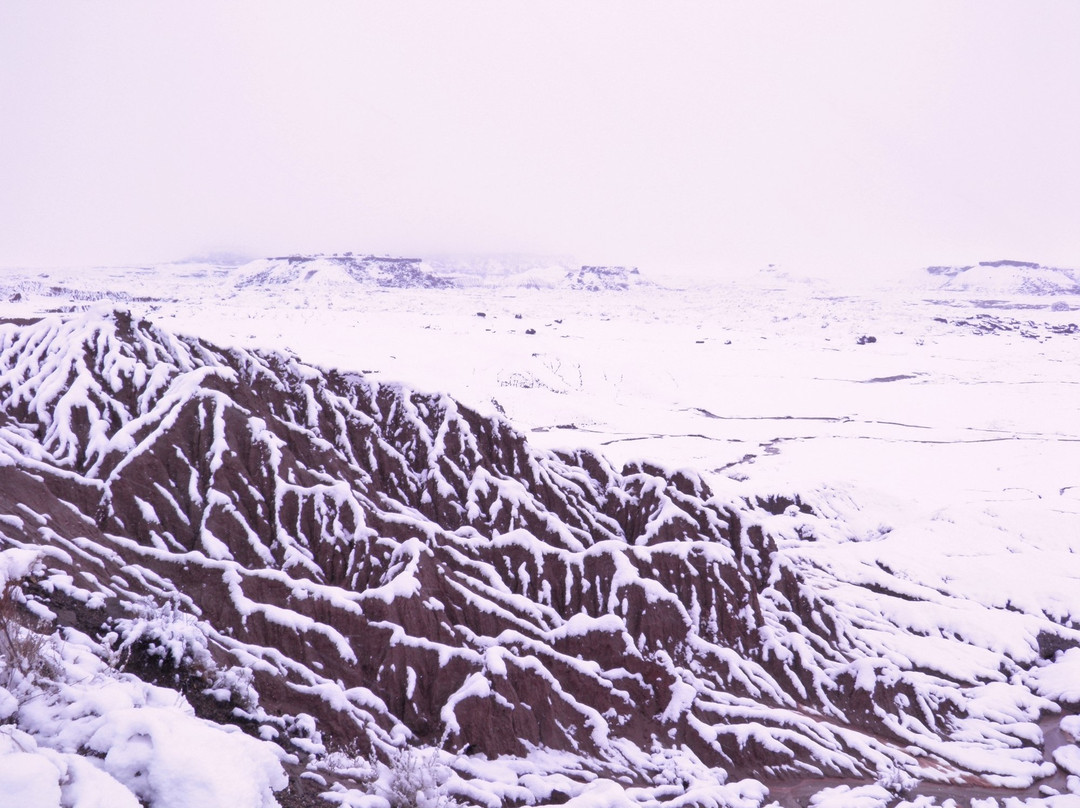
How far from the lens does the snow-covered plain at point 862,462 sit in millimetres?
25625

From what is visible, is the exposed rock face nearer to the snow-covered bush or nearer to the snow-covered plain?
the snow-covered plain

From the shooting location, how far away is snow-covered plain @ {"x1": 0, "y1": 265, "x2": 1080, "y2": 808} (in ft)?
84.1

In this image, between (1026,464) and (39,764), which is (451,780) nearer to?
(39,764)

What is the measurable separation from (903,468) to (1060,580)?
1149 inches

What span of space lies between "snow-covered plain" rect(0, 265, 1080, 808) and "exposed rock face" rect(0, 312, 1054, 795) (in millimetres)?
2392

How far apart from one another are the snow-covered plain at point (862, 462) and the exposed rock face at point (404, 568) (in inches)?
94.2

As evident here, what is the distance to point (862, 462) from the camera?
236ft

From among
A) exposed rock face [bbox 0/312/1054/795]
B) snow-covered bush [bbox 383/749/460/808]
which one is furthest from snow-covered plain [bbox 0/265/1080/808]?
snow-covered bush [bbox 383/749/460/808]

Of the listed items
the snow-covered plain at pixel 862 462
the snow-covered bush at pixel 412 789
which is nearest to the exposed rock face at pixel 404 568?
the snow-covered plain at pixel 862 462

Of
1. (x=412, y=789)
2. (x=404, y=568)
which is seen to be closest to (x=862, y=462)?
(x=404, y=568)

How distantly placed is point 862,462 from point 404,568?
65.2m

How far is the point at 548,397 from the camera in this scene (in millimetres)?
92062

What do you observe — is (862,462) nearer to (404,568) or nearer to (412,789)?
(404,568)

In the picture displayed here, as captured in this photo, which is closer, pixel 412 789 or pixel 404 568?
pixel 412 789
